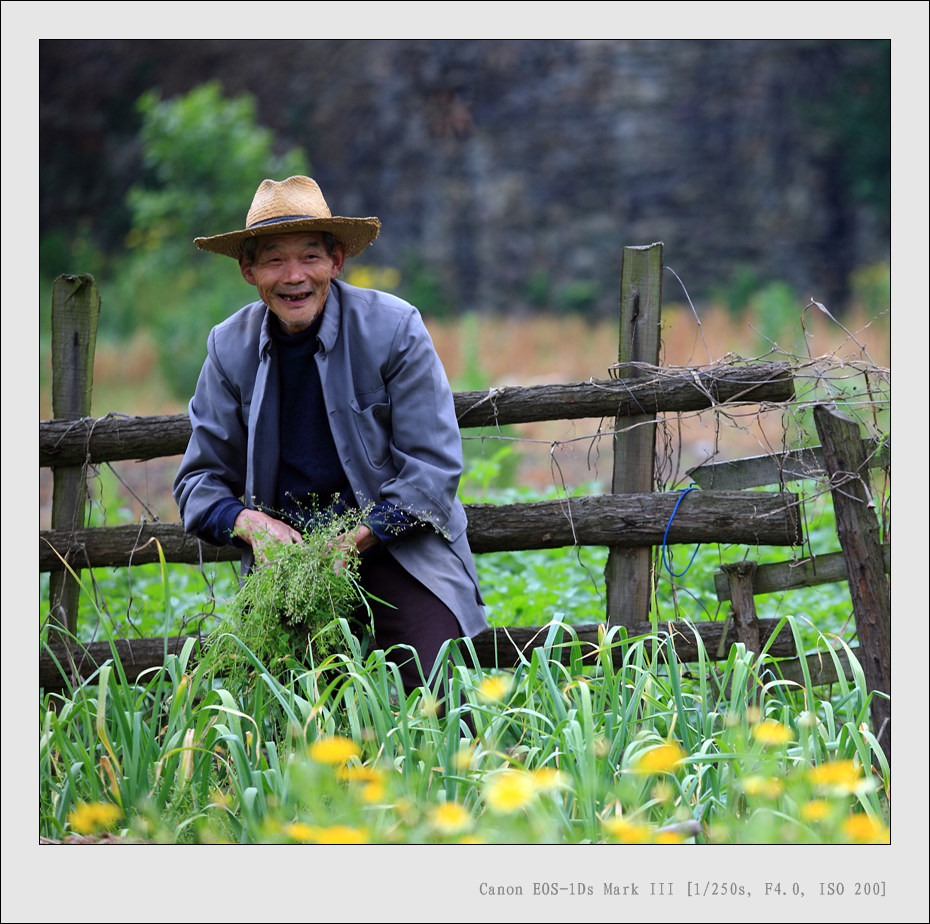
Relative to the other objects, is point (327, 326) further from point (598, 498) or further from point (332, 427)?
point (598, 498)

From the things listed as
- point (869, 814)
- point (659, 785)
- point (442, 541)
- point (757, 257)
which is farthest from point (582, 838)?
point (757, 257)

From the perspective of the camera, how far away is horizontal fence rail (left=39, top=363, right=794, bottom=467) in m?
3.14

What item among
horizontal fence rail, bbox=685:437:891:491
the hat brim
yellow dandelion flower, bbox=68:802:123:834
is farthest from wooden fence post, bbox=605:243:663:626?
yellow dandelion flower, bbox=68:802:123:834

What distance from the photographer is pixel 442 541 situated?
106 inches

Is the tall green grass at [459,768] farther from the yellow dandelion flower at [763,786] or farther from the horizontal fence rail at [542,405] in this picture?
the horizontal fence rail at [542,405]

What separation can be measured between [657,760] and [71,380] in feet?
8.44

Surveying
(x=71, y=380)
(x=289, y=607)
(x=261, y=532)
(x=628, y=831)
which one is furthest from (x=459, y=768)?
(x=71, y=380)

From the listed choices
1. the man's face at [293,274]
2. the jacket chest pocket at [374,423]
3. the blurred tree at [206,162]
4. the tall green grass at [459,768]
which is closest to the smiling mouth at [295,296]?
the man's face at [293,274]

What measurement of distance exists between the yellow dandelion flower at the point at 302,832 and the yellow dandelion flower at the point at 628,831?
0.56 meters

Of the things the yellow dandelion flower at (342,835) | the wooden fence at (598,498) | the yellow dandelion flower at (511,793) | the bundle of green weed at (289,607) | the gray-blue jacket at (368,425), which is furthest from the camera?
the wooden fence at (598,498)

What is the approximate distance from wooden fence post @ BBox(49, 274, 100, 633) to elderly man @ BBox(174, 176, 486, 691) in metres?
0.91

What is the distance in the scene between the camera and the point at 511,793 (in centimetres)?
163

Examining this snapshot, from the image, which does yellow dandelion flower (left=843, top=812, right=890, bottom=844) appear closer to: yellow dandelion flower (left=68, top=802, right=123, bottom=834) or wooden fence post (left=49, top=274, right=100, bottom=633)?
yellow dandelion flower (left=68, top=802, right=123, bottom=834)

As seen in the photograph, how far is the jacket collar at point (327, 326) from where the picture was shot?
8.61ft
